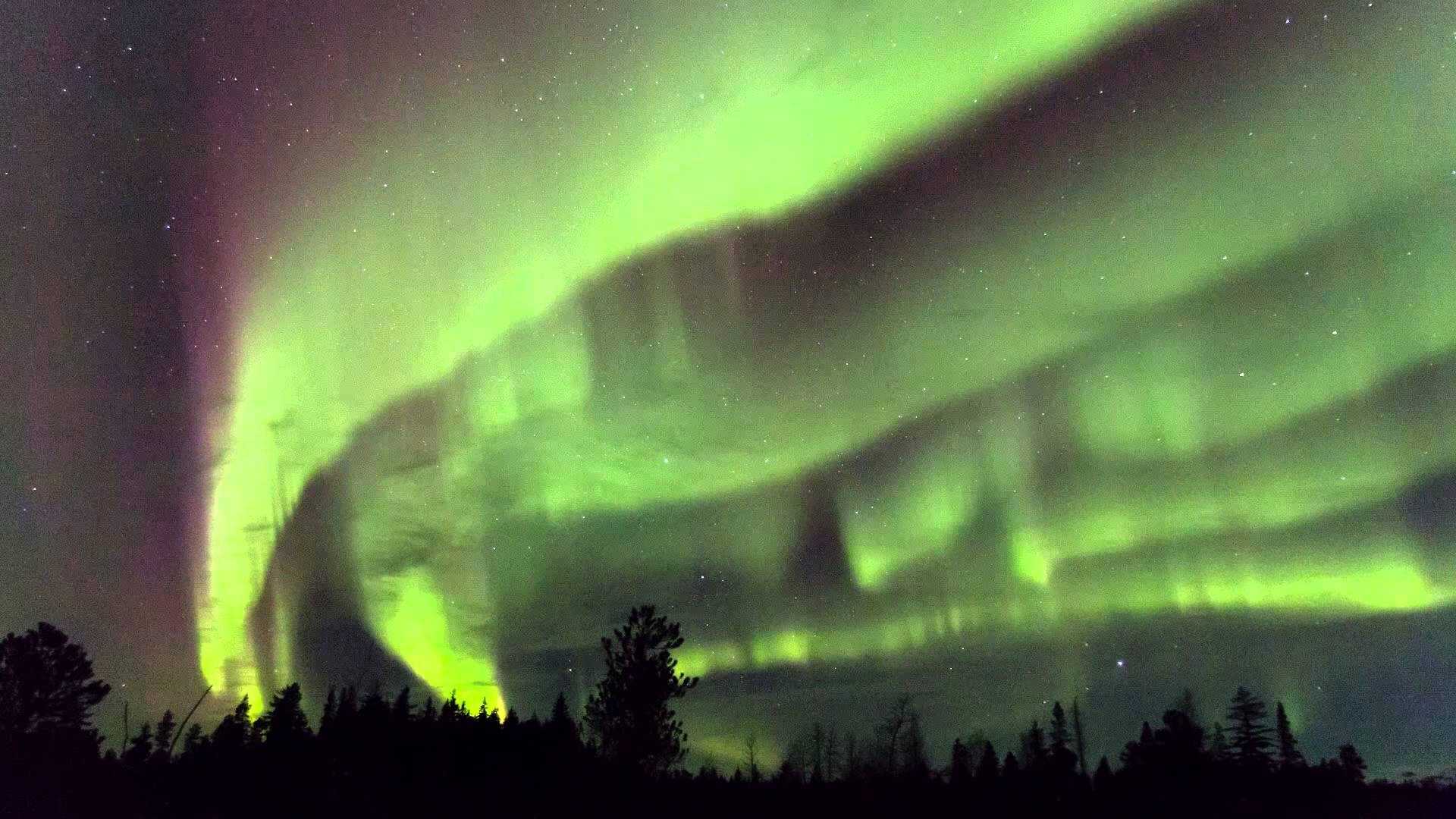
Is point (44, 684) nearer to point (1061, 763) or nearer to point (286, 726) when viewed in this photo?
point (286, 726)

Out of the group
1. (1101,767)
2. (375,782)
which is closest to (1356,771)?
(1101,767)

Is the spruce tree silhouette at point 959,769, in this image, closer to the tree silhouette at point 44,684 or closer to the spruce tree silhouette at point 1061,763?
the spruce tree silhouette at point 1061,763

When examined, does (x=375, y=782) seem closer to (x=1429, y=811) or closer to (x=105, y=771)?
(x=105, y=771)

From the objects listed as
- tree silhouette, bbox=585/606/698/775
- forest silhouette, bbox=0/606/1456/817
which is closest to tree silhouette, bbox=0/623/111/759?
forest silhouette, bbox=0/606/1456/817

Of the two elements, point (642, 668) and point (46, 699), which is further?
point (46, 699)

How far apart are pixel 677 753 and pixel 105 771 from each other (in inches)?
911

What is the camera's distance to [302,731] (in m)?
57.0

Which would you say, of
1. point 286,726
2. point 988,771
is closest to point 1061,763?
point 988,771

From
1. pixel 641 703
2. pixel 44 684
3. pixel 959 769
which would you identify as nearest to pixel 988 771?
pixel 959 769

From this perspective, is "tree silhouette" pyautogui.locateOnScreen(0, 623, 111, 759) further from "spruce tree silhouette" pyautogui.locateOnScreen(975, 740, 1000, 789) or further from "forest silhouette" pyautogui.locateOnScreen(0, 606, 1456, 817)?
"spruce tree silhouette" pyautogui.locateOnScreen(975, 740, 1000, 789)

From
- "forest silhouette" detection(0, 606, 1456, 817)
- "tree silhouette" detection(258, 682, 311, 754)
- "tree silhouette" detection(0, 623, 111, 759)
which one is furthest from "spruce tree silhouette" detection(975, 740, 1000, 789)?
"tree silhouette" detection(0, 623, 111, 759)

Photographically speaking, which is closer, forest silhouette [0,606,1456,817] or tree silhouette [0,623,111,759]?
forest silhouette [0,606,1456,817]

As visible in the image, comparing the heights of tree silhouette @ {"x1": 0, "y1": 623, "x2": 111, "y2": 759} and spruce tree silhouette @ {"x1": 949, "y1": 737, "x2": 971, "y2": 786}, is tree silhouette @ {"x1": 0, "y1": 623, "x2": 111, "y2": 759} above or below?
above

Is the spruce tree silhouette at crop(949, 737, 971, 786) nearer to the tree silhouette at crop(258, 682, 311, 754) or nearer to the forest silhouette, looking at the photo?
the forest silhouette
